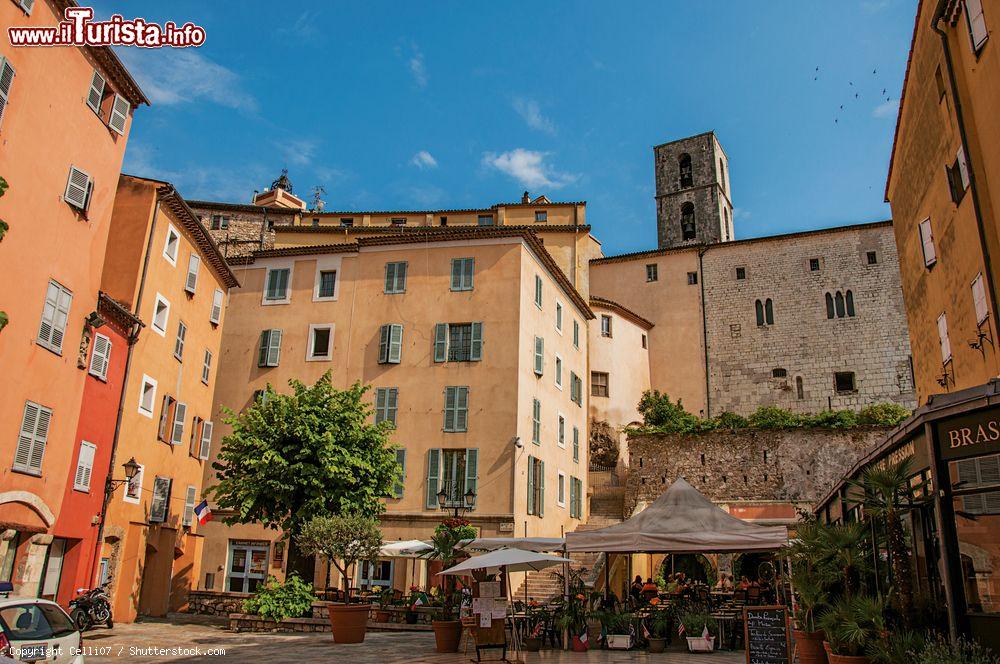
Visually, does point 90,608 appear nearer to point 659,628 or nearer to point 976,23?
point 659,628

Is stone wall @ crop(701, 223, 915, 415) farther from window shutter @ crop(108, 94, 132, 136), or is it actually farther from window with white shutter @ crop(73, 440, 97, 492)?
window shutter @ crop(108, 94, 132, 136)

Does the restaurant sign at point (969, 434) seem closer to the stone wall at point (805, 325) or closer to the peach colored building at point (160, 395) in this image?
the peach colored building at point (160, 395)

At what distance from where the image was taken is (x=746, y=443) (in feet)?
114

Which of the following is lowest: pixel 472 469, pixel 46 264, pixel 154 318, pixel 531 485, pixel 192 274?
pixel 531 485

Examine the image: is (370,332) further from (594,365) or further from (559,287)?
(594,365)

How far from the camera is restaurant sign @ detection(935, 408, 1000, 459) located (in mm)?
7230

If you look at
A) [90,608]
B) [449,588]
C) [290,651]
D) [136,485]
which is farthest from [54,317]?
[449,588]

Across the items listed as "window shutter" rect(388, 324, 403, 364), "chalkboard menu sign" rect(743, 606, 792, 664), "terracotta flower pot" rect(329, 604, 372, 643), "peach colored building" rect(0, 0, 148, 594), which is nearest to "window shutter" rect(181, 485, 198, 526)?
"peach colored building" rect(0, 0, 148, 594)

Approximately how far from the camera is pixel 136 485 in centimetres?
2098

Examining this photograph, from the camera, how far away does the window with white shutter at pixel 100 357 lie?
60.8ft

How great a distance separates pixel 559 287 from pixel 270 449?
51.9ft

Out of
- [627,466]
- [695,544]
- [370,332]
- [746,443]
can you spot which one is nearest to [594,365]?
[627,466]

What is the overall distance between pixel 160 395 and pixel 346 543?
29.2 feet

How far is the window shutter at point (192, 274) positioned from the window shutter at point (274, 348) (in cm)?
512
